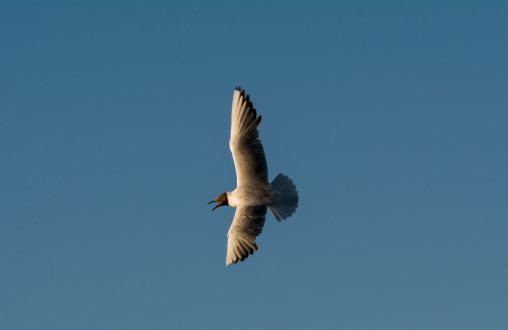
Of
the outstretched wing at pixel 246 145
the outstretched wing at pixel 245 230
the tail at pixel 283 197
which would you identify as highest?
the outstretched wing at pixel 246 145

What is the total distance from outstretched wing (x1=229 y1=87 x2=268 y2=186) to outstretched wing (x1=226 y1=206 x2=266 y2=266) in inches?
39.9

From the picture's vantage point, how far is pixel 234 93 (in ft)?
129

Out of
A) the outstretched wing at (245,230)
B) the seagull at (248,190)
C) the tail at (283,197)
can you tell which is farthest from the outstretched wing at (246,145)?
the outstretched wing at (245,230)

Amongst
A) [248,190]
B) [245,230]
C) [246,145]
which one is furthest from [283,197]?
[246,145]

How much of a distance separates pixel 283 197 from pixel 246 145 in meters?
2.15

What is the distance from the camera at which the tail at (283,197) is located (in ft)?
127

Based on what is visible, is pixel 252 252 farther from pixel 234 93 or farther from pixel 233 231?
pixel 234 93

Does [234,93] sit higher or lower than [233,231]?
higher

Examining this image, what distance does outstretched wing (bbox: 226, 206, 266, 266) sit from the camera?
38.4 m

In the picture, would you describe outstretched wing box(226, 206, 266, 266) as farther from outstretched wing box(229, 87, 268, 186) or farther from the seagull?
outstretched wing box(229, 87, 268, 186)

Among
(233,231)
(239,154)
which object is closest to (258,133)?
(239,154)

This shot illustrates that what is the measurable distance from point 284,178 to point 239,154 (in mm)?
1828

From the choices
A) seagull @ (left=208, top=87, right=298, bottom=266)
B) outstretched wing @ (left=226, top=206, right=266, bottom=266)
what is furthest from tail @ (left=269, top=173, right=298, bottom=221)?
outstretched wing @ (left=226, top=206, right=266, bottom=266)

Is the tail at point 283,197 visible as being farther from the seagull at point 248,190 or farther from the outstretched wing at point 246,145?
the outstretched wing at point 246,145
